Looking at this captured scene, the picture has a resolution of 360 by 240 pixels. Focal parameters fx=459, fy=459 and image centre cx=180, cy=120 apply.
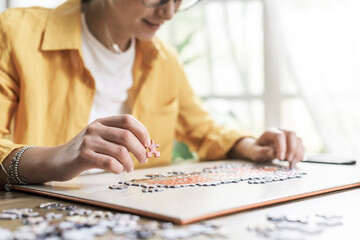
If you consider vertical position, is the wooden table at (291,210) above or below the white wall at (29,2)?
below

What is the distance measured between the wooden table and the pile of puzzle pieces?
0.03 metres

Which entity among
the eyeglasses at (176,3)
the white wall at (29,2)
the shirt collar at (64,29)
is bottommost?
the shirt collar at (64,29)

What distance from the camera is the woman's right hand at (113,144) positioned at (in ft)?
3.59

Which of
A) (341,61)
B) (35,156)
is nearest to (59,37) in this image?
(35,156)

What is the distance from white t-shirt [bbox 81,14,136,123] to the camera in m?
1.90

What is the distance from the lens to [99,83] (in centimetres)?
190

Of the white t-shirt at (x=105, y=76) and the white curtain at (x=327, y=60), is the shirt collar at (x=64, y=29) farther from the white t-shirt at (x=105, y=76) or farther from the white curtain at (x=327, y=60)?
the white curtain at (x=327, y=60)

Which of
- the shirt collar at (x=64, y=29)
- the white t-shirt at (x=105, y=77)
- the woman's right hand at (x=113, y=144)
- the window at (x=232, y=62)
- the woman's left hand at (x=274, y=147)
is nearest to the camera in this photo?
the woman's right hand at (x=113, y=144)

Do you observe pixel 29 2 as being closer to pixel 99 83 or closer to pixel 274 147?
pixel 99 83

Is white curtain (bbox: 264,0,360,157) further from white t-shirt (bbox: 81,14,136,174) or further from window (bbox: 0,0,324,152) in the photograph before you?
white t-shirt (bbox: 81,14,136,174)

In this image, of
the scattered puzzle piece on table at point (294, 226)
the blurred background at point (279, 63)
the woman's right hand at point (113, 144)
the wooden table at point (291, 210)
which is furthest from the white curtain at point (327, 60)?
the scattered puzzle piece on table at point (294, 226)

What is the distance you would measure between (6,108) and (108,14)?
1.95ft

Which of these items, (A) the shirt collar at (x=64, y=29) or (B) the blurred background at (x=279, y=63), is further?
(B) the blurred background at (x=279, y=63)

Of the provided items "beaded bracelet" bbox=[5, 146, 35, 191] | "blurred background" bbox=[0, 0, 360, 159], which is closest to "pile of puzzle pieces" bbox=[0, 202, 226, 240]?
"beaded bracelet" bbox=[5, 146, 35, 191]
